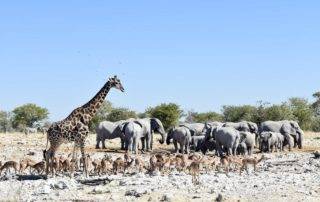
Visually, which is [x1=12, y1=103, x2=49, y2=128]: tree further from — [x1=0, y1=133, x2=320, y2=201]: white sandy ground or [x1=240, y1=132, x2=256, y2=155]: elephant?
[x1=0, y1=133, x2=320, y2=201]: white sandy ground

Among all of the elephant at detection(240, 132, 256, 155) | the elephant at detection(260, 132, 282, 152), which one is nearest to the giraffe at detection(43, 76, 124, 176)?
the elephant at detection(240, 132, 256, 155)

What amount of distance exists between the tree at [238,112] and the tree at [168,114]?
26.2 ft

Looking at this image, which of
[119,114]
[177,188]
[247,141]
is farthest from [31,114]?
[177,188]

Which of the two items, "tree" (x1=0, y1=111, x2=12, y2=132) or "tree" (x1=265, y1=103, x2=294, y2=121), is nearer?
"tree" (x1=265, y1=103, x2=294, y2=121)

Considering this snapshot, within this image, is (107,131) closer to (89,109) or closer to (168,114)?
(89,109)

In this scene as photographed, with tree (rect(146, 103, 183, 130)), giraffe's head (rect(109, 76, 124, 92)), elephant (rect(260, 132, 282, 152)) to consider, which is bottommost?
elephant (rect(260, 132, 282, 152))

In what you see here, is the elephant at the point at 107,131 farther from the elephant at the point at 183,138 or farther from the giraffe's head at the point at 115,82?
the giraffe's head at the point at 115,82

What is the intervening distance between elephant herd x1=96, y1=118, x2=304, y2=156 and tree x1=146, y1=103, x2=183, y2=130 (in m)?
20.7

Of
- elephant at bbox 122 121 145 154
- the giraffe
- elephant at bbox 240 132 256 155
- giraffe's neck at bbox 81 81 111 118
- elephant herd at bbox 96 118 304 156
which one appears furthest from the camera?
elephant at bbox 122 121 145 154

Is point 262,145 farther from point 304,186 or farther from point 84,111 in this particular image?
point 304,186

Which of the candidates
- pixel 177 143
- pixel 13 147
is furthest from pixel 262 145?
pixel 13 147

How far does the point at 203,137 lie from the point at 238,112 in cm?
3954

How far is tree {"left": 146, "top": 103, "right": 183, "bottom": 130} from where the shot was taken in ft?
210

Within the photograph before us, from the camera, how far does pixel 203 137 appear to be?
3831 centimetres
